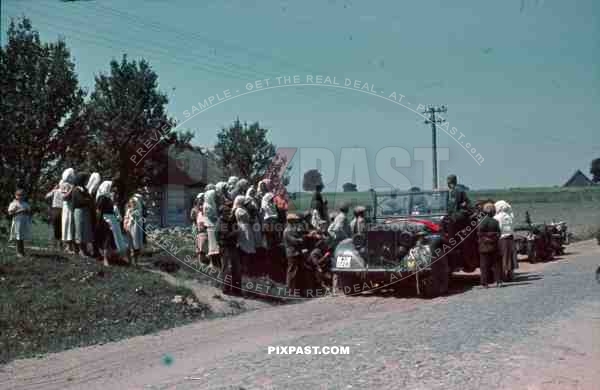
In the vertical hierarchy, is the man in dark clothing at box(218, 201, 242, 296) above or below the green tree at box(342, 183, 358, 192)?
below

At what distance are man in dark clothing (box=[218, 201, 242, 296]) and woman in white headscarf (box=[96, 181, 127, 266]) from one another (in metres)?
2.23

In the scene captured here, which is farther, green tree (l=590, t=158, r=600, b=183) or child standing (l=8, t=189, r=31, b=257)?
green tree (l=590, t=158, r=600, b=183)

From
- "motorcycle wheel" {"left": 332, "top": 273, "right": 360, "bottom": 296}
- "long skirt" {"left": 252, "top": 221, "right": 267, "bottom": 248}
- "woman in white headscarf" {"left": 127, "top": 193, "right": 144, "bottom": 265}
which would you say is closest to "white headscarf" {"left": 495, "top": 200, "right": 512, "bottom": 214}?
"motorcycle wheel" {"left": 332, "top": 273, "right": 360, "bottom": 296}

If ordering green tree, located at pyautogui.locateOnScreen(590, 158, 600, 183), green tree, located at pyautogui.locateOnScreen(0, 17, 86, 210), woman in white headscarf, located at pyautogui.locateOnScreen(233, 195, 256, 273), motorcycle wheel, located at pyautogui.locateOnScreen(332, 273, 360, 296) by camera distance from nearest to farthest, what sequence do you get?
woman in white headscarf, located at pyautogui.locateOnScreen(233, 195, 256, 273) → motorcycle wheel, located at pyautogui.locateOnScreen(332, 273, 360, 296) → green tree, located at pyautogui.locateOnScreen(0, 17, 86, 210) → green tree, located at pyautogui.locateOnScreen(590, 158, 600, 183)

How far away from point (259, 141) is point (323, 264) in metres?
15.5

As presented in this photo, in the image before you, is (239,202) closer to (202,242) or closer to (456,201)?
(202,242)

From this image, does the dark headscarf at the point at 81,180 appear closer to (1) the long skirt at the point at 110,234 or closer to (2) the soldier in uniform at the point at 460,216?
(1) the long skirt at the point at 110,234

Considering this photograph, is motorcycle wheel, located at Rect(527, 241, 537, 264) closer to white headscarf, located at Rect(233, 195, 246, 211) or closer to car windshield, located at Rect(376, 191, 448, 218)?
car windshield, located at Rect(376, 191, 448, 218)

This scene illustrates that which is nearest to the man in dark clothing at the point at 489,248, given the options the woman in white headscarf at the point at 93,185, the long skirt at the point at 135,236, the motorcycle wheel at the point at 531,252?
the motorcycle wheel at the point at 531,252

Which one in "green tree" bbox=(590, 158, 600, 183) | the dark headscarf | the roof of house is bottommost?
the dark headscarf

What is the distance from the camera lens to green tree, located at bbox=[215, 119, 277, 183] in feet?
87.0

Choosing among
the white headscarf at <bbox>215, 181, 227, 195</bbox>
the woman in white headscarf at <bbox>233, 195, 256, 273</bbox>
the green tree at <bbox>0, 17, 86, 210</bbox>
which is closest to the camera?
the woman in white headscarf at <bbox>233, 195, 256, 273</bbox>

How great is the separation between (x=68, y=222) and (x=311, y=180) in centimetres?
610

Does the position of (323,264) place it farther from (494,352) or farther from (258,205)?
(494,352)
